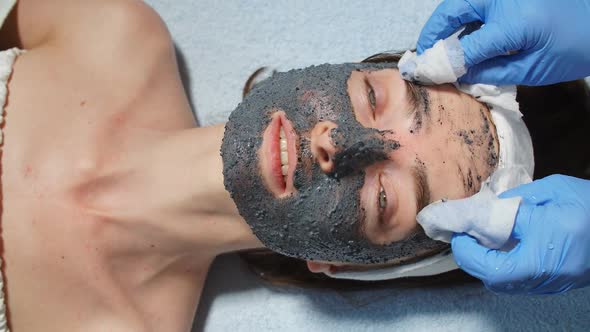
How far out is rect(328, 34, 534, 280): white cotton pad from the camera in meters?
1.03

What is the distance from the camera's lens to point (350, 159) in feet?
3.36

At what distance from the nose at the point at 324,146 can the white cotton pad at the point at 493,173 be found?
20 centimetres

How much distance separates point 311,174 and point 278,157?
0.23 ft

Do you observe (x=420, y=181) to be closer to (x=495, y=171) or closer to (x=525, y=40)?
(x=495, y=171)

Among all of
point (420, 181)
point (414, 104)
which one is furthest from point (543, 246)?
point (414, 104)

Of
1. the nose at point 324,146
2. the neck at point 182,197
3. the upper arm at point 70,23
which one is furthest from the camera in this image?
the upper arm at point 70,23

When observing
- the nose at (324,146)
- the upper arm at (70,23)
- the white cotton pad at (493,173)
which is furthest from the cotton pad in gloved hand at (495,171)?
the upper arm at (70,23)

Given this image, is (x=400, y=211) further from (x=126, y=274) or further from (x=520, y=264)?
(x=126, y=274)

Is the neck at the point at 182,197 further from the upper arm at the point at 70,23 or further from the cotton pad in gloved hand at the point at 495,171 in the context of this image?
the cotton pad in gloved hand at the point at 495,171

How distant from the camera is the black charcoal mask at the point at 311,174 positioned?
103 cm

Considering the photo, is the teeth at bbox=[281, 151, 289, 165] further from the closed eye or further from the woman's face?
the closed eye

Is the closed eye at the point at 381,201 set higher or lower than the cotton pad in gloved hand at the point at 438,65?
lower

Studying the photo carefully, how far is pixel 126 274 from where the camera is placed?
134 centimetres

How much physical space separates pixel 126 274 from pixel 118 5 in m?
0.66
